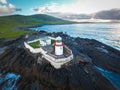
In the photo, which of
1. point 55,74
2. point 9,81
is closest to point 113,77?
point 55,74

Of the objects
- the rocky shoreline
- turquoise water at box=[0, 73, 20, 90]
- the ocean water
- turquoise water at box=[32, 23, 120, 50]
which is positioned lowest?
turquoise water at box=[32, 23, 120, 50]

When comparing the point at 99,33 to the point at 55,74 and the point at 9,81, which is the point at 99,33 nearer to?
the point at 55,74

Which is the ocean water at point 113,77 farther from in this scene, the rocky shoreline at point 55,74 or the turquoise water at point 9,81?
the turquoise water at point 9,81

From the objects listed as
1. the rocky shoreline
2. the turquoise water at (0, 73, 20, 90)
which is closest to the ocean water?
the rocky shoreline

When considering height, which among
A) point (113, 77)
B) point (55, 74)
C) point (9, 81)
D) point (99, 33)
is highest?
point (55, 74)

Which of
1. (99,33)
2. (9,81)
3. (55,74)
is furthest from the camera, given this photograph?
(99,33)

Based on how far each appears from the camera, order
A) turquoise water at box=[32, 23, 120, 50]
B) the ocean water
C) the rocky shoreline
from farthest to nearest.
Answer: turquoise water at box=[32, 23, 120, 50], the ocean water, the rocky shoreline

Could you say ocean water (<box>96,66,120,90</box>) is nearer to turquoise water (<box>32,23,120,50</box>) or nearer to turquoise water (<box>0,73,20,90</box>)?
turquoise water (<box>0,73,20,90</box>)

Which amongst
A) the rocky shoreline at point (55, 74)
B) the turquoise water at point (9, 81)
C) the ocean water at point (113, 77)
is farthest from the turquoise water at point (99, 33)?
the turquoise water at point (9, 81)

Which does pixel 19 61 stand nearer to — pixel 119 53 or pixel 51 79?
pixel 51 79
